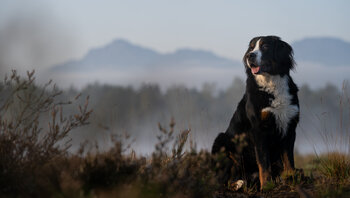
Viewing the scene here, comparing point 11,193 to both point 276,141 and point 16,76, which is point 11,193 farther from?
point 276,141

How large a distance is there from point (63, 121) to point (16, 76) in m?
0.60

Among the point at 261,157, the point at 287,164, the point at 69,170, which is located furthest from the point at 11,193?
the point at 287,164

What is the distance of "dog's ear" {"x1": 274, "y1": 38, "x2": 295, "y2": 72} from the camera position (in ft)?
15.5

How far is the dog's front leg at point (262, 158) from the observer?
4379mm

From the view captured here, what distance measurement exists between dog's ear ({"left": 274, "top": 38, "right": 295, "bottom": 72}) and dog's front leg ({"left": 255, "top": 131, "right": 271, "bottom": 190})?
0.91 metres

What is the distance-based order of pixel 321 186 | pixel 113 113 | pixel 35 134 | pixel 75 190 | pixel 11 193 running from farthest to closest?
pixel 113 113 < pixel 321 186 < pixel 35 134 < pixel 11 193 < pixel 75 190

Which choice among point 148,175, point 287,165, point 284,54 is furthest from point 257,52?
point 148,175

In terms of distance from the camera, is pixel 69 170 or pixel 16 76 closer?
pixel 69 170

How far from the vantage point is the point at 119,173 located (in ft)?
11.3

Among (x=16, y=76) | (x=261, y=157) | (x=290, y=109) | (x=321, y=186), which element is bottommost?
(x=321, y=186)

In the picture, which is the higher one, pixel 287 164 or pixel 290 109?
pixel 290 109

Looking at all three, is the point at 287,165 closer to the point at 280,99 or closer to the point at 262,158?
the point at 262,158

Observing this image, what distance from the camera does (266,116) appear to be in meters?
4.50

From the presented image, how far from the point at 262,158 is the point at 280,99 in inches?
28.2
